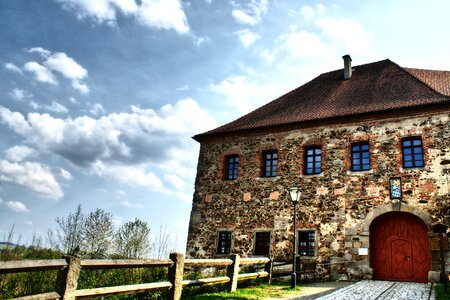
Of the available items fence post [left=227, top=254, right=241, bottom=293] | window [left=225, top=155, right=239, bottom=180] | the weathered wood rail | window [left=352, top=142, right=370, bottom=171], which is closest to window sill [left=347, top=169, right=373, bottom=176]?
window [left=352, top=142, right=370, bottom=171]

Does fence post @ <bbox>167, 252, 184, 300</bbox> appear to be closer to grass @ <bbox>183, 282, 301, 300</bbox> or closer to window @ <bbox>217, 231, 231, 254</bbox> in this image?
grass @ <bbox>183, 282, 301, 300</bbox>

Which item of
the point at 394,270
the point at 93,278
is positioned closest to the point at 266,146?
the point at 394,270

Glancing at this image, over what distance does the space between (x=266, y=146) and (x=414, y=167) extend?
20.0 feet

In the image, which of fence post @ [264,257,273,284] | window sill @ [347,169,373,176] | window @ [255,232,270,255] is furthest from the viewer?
window @ [255,232,270,255]

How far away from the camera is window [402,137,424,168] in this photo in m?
12.8

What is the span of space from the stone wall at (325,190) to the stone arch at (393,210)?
0.03 meters

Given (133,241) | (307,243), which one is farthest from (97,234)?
(307,243)

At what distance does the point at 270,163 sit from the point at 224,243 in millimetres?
4183

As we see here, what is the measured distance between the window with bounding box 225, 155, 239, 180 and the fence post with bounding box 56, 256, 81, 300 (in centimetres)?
1187

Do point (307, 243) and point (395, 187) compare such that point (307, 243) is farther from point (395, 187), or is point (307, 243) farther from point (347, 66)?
point (347, 66)

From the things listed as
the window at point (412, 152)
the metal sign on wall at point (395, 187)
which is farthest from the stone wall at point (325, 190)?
the window at point (412, 152)

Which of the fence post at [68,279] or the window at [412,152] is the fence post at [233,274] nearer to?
the fence post at [68,279]

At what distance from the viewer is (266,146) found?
16031 mm

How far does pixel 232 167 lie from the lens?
16812mm
